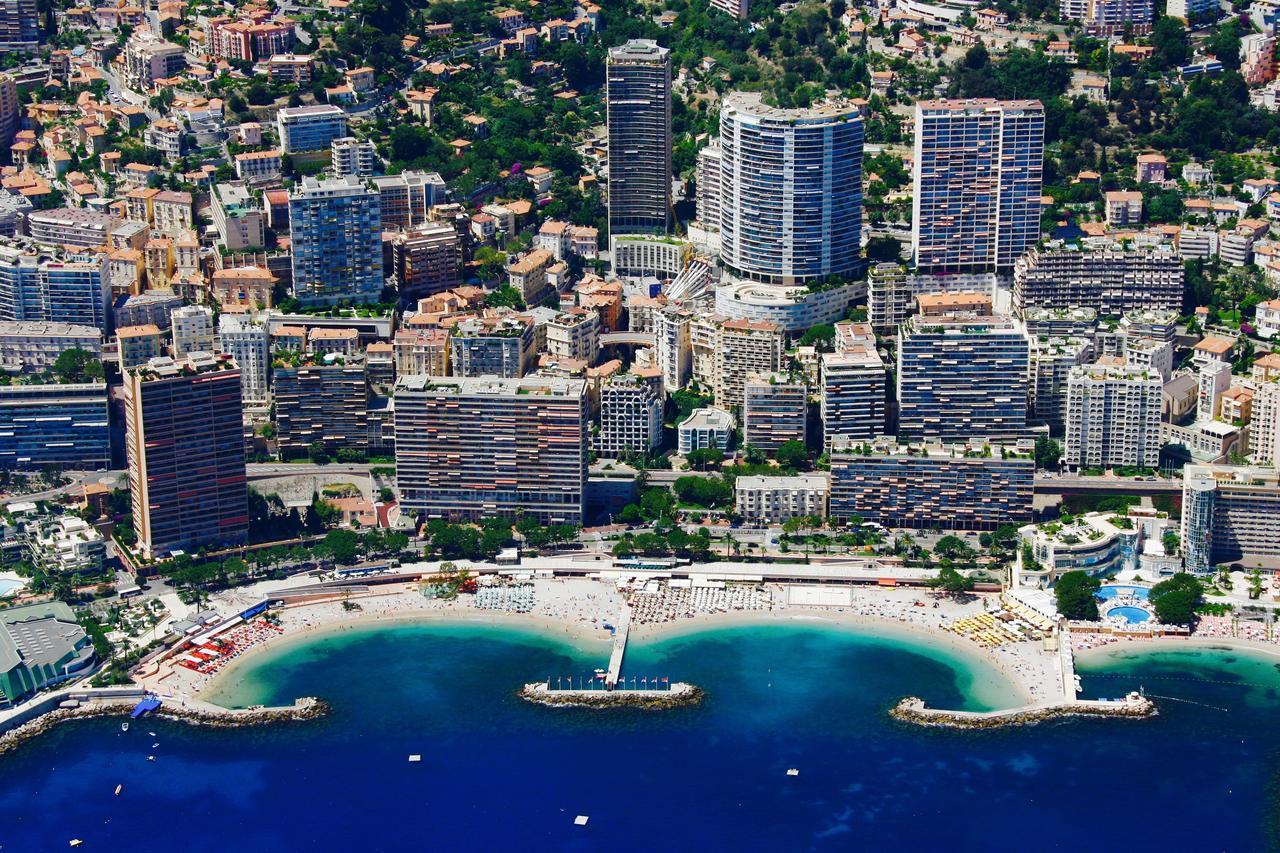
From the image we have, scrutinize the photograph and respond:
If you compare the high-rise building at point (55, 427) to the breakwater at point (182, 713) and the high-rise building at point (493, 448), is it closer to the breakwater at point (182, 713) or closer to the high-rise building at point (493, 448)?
the high-rise building at point (493, 448)

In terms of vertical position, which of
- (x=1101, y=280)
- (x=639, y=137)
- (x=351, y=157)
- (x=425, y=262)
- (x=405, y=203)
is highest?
(x=639, y=137)

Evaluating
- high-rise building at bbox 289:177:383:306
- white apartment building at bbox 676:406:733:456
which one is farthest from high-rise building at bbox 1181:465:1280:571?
high-rise building at bbox 289:177:383:306

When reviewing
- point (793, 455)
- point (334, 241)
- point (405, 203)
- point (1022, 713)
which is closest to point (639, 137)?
point (405, 203)

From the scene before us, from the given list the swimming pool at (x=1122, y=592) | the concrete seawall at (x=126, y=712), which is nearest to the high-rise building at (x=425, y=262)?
the concrete seawall at (x=126, y=712)

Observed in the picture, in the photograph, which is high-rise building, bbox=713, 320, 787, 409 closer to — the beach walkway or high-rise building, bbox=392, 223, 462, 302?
high-rise building, bbox=392, 223, 462, 302

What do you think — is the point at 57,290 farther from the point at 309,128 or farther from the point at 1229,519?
the point at 1229,519
